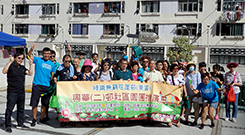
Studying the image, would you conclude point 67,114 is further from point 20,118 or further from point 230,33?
point 230,33

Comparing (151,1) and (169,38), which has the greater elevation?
(151,1)

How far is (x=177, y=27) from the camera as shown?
1286 inches

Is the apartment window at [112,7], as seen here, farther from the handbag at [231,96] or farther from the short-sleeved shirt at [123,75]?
the short-sleeved shirt at [123,75]

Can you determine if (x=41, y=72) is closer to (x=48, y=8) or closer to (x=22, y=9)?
(x=48, y=8)

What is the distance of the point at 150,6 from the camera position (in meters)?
33.9

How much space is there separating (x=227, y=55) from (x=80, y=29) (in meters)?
19.4

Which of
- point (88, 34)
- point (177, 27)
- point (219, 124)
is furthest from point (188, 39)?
point (219, 124)

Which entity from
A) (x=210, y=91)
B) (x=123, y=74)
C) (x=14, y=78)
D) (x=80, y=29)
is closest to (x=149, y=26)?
(x=80, y=29)

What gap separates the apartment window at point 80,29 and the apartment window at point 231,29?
699 inches

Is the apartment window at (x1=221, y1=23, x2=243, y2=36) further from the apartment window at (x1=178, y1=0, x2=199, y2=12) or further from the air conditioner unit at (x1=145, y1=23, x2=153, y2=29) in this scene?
the air conditioner unit at (x1=145, y1=23, x2=153, y2=29)

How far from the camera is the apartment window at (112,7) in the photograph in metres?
34.7

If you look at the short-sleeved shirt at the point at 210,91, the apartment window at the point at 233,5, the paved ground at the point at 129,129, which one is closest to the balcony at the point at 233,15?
the apartment window at the point at 233,5

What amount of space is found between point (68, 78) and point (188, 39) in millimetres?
25803

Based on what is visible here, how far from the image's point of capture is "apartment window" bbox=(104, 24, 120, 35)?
114 feet
